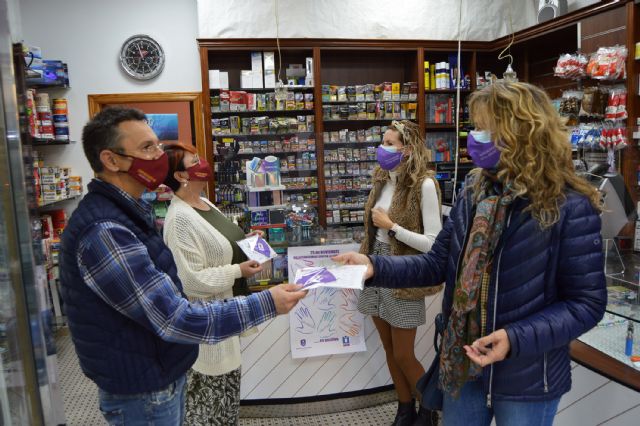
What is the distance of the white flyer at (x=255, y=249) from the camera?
2.23m

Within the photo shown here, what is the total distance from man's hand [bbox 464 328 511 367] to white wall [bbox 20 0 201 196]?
5.11 m

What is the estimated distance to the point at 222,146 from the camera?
17.1ft

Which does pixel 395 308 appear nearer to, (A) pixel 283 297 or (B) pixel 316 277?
(B) pixel 316 277

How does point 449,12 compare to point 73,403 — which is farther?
point 449,12

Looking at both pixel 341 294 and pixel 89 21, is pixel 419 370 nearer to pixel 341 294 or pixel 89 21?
pixel 341 294

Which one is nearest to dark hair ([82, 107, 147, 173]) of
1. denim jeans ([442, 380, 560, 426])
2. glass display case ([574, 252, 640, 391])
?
denim jeans ([442, 380, 560, 426])

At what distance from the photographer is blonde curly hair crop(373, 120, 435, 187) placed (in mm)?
2555

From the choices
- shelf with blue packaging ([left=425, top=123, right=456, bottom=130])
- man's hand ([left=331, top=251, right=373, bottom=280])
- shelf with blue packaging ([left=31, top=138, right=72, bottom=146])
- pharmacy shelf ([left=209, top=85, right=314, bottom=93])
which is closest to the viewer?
man's hand ([left=331, top=251, right=373, bottom=280])

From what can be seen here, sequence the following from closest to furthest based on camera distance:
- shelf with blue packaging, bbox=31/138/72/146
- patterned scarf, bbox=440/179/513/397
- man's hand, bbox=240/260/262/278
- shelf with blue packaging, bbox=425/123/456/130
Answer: patterned scarf, bbox=440/179/513/397 < man's hand, bbox=240/260/262/278 < shelf with blue packaging, bbox=31/138/72/146 < shelf with blue packaging, bbox=425/123/456/130

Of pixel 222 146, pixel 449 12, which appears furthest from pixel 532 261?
pixel 449 12

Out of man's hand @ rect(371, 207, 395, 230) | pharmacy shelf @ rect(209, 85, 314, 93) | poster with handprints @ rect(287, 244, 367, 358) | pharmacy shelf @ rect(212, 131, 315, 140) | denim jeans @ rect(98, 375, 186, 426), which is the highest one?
pharmacy shelf @ rect(209, 85, 314, 93)

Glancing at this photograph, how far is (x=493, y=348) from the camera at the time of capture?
1304 mm

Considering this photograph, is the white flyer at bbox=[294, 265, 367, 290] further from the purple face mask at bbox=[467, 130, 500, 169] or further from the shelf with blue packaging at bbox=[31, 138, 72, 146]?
the shelf with blue packaging at bbox=[31, 138, 72, 146]

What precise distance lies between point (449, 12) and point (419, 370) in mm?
4477
